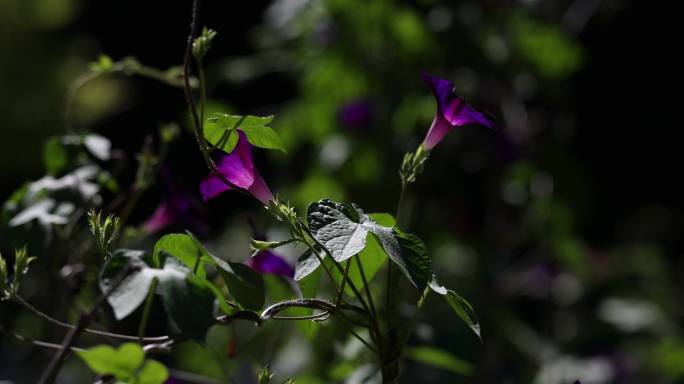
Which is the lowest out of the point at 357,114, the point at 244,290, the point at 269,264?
the point at 357,114

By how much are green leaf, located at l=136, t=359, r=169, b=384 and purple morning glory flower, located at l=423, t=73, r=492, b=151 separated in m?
0.34

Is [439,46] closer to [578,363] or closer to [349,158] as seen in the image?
[349,158]

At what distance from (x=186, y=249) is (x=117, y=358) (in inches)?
5.5

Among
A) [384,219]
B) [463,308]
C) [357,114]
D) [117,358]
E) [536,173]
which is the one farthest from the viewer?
[536,173]

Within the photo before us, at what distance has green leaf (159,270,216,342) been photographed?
0.51 meters

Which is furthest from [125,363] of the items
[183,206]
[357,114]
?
[357,114]

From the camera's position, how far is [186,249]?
0.64 metres

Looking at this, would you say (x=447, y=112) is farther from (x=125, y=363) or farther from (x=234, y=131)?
(x=125, y=363)

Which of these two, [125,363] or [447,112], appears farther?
[447,112]

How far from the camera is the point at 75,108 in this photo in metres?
5.53

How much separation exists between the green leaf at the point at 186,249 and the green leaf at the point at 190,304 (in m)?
0.08

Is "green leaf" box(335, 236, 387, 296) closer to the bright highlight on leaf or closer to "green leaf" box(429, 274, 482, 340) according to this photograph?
"green leaf" box(429, 274, 482, 340)

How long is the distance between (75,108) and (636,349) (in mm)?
4111

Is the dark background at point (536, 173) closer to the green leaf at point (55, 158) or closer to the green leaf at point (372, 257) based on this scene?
the green leaf at point (55, 158)
